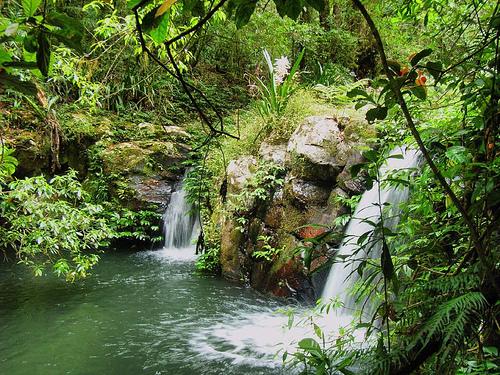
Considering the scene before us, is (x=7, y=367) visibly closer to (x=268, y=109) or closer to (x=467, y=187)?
(x=467, y=187)

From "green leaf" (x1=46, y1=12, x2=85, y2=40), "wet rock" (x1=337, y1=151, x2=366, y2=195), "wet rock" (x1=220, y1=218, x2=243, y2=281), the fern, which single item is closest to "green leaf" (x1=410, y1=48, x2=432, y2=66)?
the fern

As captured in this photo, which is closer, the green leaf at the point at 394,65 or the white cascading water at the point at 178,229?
the green leaf at the point at 394,65

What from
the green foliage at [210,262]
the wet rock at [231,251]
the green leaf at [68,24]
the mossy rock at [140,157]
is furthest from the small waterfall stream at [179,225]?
the green leaf at [68,24]

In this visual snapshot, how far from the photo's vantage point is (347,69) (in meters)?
10.1

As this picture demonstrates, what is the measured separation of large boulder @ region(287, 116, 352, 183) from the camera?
5.58 meters

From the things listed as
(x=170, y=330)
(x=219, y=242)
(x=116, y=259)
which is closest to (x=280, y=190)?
(x=219, y=242)

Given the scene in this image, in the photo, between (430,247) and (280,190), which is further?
(280,190)

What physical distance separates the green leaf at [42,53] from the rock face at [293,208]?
4.65 m

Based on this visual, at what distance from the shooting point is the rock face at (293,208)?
5.41 m

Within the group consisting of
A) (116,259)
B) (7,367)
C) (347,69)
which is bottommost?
(7,367)

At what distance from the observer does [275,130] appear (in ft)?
21.5

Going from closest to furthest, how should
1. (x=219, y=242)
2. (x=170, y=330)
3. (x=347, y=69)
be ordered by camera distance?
(x=170, y=330), (x=219, y=242), (x=347, y=69)

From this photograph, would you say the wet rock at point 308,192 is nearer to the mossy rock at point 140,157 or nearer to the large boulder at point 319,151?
the large boulder at point 319,151

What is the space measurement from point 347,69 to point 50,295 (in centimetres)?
838
